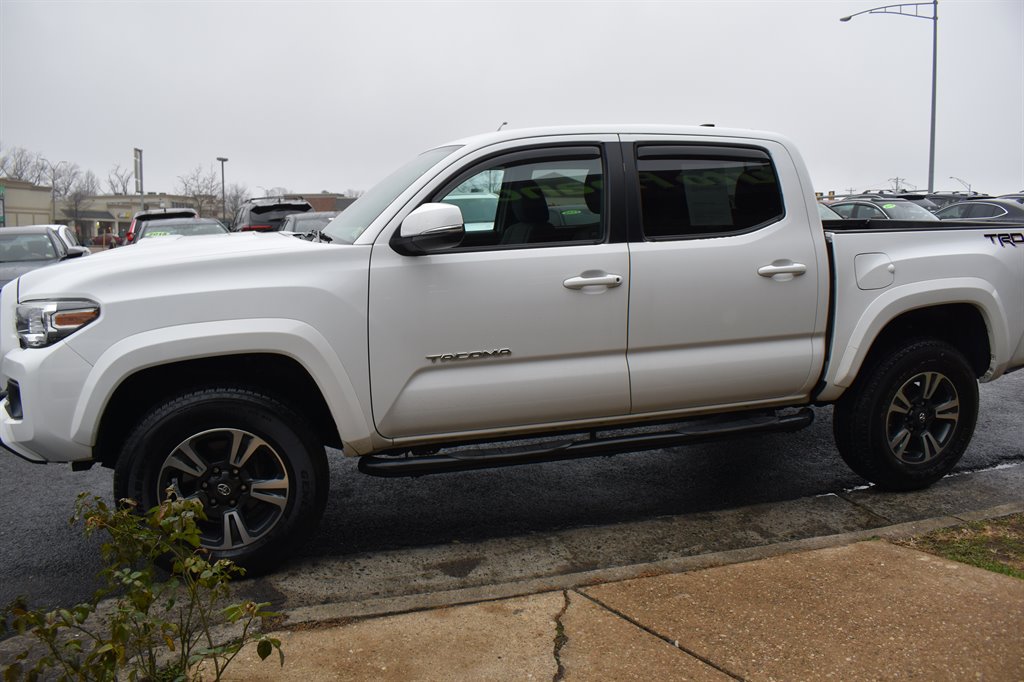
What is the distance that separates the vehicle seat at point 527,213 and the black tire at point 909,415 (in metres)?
2.13

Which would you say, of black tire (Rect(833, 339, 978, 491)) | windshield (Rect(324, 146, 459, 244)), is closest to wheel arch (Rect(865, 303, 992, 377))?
black tire (Rect(833, 339, 978, 491))

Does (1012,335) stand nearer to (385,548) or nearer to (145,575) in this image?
(385,548)

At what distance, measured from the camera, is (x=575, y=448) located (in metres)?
4.50

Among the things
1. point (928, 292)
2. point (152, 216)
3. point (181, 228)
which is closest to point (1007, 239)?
point (928, 292)

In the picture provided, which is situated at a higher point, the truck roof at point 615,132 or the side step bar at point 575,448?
the truck roof at point 615,132

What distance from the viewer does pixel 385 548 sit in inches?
181

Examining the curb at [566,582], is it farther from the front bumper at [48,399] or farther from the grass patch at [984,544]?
the front bumper at [48,399]

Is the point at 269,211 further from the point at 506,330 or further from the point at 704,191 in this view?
the point at 506,330

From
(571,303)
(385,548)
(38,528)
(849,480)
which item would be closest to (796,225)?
(571,303)

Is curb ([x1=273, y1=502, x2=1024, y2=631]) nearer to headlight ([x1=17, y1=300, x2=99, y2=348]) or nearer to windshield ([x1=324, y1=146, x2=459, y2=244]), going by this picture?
headlight ([x1=17, y1=300, x2=99, y2=348])

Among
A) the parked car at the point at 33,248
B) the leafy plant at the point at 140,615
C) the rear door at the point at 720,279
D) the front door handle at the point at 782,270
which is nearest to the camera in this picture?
the leafy plant at the point at 140,615

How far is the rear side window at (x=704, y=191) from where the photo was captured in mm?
4594

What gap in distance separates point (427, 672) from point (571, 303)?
1875 mm

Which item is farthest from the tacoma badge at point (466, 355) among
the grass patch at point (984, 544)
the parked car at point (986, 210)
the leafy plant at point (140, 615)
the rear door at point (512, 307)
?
the parked car at point (986, 210)
